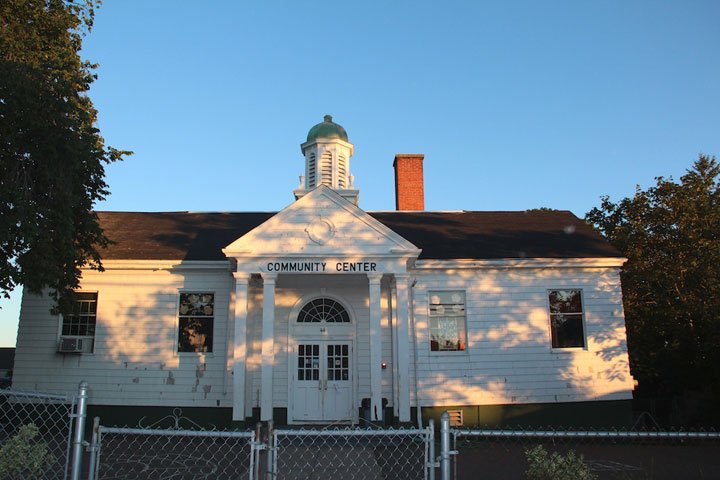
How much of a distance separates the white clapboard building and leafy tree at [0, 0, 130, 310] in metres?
2.72

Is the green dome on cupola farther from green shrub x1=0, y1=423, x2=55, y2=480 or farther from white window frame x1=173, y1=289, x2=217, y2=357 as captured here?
green shrub x1=0, y1=423, x2=55, y2=480

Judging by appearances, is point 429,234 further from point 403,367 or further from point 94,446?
point 94,446

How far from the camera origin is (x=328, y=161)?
20.0m

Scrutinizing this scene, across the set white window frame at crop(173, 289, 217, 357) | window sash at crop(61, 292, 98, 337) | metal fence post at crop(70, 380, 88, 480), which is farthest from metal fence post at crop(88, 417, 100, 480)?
window sash at crop(61, 292, 98, 337)

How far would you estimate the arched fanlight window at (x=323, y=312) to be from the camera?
614 inches

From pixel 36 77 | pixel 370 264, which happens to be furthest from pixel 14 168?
pixel 370 264

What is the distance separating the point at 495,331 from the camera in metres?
15.7

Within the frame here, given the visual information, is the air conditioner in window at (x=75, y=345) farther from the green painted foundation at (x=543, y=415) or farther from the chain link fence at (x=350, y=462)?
the green painted foundation at (x=543, y=415)

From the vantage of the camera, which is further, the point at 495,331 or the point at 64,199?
the point at 495,331

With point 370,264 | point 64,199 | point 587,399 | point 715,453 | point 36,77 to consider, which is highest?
point 36,77

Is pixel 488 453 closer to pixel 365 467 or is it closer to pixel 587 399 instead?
pixel 365 467

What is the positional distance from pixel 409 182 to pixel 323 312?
840 centimetres

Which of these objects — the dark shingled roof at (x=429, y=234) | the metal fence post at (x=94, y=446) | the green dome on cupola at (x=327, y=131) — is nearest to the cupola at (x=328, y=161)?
the green dome on cupola at (x=327, y=131)

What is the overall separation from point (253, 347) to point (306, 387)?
5.96 feet
